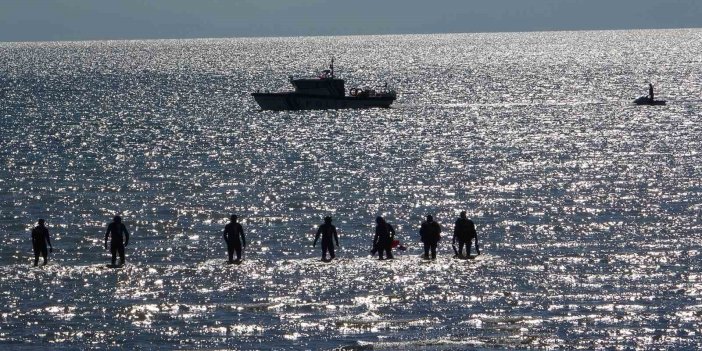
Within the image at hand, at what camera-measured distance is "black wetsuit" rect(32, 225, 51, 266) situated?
30972mm

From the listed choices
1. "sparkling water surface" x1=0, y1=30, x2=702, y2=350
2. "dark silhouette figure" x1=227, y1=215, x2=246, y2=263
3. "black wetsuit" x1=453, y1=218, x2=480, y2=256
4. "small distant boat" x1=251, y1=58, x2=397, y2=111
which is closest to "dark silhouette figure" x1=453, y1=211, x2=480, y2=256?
"black wetsuit" x1=453, y1=218, x2=480, y2=256

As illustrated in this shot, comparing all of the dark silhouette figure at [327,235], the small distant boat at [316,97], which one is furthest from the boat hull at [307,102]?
the dark silhouette figure at [327,235]

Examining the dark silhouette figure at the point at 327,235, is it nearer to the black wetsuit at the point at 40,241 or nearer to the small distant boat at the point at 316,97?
the black wetsuit at the point at 40,241

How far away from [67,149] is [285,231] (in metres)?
35.2

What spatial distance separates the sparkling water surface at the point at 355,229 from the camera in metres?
24.7

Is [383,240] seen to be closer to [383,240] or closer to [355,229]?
[383,240]

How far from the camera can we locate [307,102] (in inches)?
3967

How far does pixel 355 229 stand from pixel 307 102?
61.2 metres

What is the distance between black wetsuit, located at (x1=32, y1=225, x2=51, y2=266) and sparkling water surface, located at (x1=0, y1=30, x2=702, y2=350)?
42cm

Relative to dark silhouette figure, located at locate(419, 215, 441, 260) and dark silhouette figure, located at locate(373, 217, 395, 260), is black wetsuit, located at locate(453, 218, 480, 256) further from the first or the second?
dark silhouette figure, located at locate(373, 217, 395, 260)

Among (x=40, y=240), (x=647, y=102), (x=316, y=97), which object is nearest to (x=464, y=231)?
(x=40, y=240)

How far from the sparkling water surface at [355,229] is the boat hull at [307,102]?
2.37 m

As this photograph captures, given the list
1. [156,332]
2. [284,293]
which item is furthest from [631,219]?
[156,332]

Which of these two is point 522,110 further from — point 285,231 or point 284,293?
point 284,293
